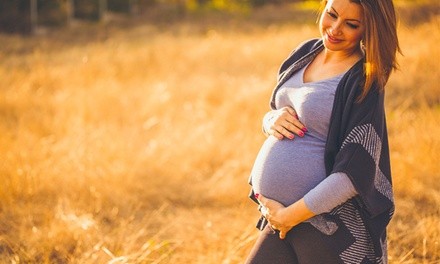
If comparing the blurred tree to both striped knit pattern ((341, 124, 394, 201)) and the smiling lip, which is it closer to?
the smiling lip

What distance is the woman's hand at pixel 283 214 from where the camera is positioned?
5.77ft

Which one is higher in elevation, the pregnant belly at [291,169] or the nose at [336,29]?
the nose at [336,29]

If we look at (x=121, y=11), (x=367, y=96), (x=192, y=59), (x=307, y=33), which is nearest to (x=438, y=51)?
(x=307, y=33)

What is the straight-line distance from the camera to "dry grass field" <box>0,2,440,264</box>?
10.2 feet

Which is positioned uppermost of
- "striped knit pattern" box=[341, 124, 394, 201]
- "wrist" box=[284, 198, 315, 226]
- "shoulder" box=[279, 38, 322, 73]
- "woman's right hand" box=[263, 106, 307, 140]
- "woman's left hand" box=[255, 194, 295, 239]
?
Answer: "shoulder" box=[279, 38, 322, 73]

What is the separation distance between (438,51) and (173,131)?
371 centimetres

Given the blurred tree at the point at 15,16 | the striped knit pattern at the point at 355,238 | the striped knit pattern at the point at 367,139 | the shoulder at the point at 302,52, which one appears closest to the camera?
the striped knit pattern at the point at 367,139

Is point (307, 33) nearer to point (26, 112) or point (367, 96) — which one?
point (26, 112)

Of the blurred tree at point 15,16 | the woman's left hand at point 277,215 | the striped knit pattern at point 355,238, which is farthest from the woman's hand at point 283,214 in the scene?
the blurred tree at point 15,16

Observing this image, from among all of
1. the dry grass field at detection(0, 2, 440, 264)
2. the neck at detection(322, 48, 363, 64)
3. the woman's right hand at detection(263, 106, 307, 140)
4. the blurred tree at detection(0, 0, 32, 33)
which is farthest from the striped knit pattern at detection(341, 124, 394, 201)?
the blurred tree at detection(0, 0, 32, 33)

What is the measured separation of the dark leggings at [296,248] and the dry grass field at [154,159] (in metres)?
0.83

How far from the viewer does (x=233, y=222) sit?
3.64 m

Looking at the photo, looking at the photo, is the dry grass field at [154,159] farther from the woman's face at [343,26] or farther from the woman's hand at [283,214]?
the woman's face at [343,26]

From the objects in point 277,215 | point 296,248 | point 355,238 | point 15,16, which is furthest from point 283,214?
point 15,16
